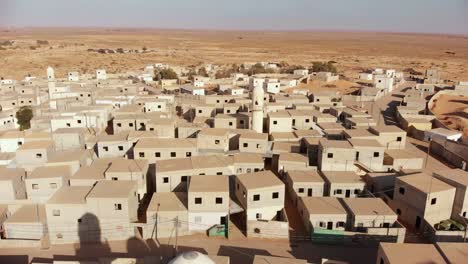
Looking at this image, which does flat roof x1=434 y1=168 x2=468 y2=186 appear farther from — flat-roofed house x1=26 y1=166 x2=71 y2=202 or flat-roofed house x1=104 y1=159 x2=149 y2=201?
flat-roofed house x1=26 y1=166 x2=71 y2=202

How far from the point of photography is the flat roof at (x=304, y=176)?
25.6m

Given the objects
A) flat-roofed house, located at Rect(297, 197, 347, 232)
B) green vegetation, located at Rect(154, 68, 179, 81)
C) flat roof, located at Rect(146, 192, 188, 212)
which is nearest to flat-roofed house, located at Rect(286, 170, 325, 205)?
flat-roofed house, located at Rect(297, 197, 347, 232)

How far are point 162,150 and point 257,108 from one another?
421 inches

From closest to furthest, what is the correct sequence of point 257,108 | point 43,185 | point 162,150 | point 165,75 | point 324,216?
point 324,216
point 43,185
point 162,150
point 257,108
point 165,75

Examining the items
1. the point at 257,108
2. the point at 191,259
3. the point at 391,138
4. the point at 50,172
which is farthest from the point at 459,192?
the point at 50,172

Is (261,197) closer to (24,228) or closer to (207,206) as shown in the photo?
(207,206)

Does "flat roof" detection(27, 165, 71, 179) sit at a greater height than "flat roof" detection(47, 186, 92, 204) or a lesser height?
greater

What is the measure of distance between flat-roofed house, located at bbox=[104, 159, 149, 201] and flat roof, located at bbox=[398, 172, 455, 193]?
16707mm

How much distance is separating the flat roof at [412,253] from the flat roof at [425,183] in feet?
21.1

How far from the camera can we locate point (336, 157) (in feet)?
91.9

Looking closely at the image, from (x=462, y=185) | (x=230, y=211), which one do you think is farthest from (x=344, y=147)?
(x=230, y=211)

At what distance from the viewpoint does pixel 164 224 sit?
21.8 m

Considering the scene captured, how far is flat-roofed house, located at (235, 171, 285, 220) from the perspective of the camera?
2253cm

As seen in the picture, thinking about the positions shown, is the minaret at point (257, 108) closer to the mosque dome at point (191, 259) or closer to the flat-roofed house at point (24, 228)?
the flat-roofed house at point (24, 228)
